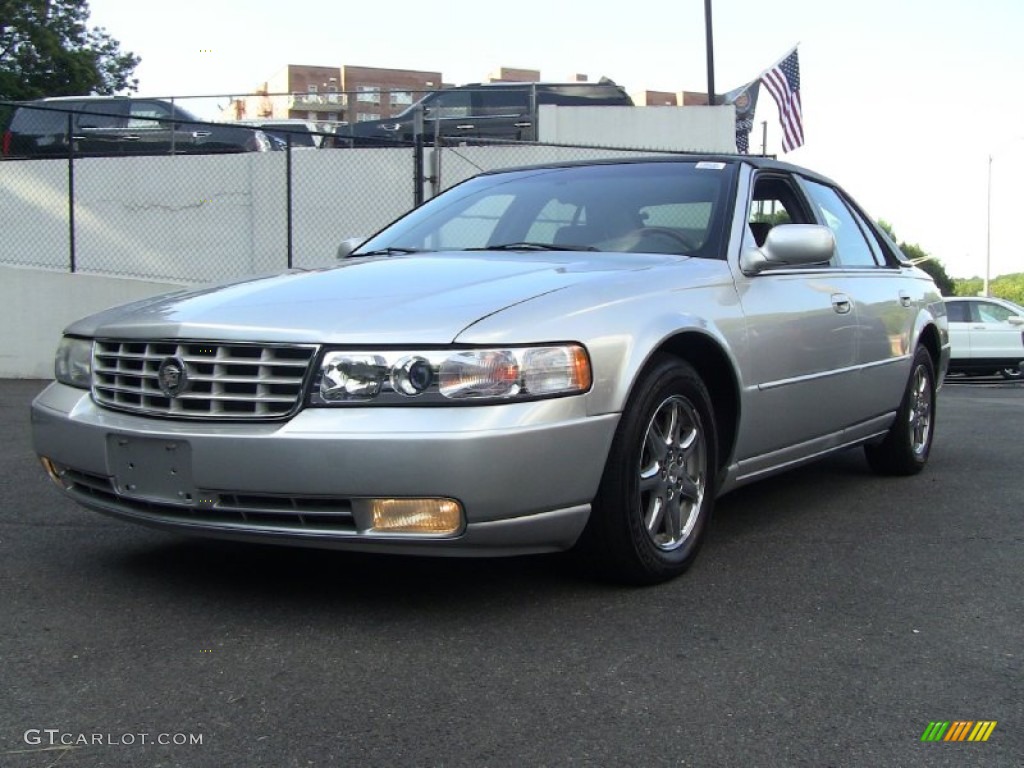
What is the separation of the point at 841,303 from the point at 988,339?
1421cm

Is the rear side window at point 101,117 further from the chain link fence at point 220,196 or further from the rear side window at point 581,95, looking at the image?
the rear side window at point 581,95

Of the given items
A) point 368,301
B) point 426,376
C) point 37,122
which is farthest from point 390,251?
point 37,122

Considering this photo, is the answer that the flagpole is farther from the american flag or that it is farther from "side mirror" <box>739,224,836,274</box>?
"side mirror" <box>739,224,836,274</box>

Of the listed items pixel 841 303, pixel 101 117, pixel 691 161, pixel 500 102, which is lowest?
pixel 841 303

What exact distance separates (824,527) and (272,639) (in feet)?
8.56

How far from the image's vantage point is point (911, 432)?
20.2ft

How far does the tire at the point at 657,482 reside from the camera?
3.56 meters

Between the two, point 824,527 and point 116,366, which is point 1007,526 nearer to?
point 824,527

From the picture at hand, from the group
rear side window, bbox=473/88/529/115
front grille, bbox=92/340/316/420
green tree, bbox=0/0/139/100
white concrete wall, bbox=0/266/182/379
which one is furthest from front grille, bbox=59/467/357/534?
green tree, bbox=0/0/139/100

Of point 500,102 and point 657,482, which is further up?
point 500,102

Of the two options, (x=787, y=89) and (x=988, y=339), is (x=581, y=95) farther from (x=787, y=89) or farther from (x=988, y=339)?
(x=988, y=339)

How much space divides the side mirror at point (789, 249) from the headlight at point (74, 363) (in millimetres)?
2430

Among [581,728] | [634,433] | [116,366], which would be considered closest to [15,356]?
[116,366]

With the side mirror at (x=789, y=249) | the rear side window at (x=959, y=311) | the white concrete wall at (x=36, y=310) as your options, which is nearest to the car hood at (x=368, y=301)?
the side mirror at (x=789, y=249)
